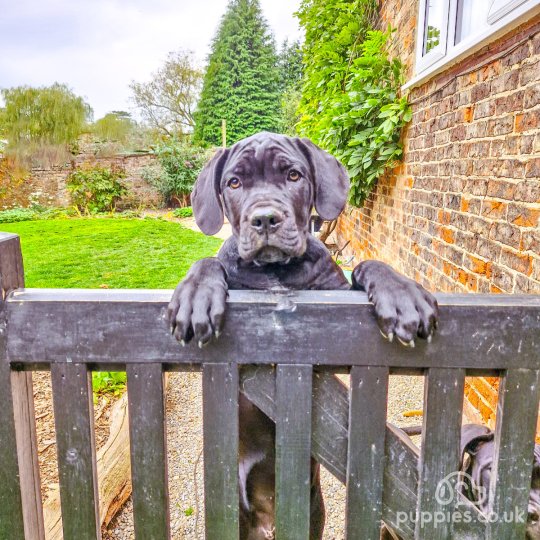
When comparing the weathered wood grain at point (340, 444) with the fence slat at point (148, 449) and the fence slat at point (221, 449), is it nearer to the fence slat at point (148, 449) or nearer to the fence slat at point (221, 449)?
the fence slat at point (221, 449)

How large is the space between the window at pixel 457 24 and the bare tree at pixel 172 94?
22.5 m

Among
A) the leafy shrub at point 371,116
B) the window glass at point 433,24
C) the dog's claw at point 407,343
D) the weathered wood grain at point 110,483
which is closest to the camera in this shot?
the dog's claw at point 407,343

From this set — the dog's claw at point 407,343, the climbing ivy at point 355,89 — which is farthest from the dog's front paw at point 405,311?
the climbing ivy at point 355,89

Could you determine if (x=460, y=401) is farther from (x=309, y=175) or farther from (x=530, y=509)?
(x=309, y=175)

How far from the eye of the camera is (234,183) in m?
1.79

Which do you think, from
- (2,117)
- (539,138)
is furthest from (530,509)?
(2,117)

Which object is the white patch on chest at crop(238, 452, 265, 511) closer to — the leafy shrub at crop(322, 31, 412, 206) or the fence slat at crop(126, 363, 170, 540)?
the fence slat at crop(126, 363, 170, 540)

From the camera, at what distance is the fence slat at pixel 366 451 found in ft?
3.64

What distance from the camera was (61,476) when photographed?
1.18m

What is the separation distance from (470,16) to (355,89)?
203cm

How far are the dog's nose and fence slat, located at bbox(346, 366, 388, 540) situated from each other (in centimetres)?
59

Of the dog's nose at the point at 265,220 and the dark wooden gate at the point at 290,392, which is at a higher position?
the dog's nose at the point at 265,220

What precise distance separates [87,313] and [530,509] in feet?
3.97

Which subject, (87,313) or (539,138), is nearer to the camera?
(87,313)
